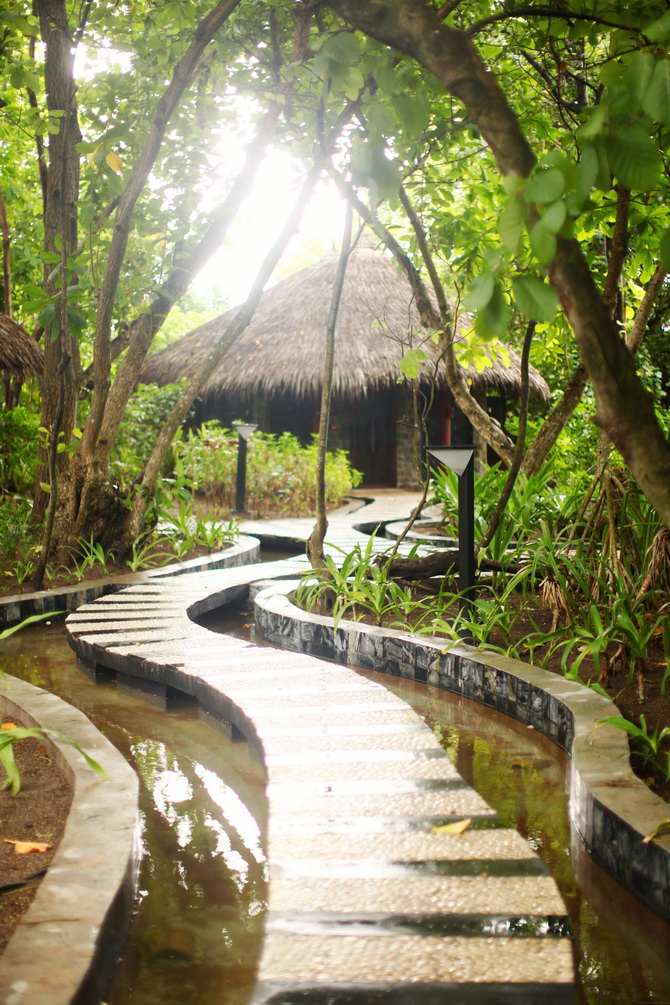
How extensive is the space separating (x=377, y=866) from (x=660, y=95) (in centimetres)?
177


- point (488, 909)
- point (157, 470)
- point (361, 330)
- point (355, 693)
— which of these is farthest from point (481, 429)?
point (361, 330)

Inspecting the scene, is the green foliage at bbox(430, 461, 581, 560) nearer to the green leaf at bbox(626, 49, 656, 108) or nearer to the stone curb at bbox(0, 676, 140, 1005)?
the stone curb at bbox(0, 676, 140, 1005)

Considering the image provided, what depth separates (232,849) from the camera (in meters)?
2.41

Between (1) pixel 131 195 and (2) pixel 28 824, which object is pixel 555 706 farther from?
(1) pixel 131 195

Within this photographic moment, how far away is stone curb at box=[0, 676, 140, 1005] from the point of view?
1.52 metres

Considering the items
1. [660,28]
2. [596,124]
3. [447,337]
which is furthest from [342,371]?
[596,124]

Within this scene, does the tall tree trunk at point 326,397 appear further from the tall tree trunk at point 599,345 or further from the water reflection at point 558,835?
the tall tree trunk at point 599,345

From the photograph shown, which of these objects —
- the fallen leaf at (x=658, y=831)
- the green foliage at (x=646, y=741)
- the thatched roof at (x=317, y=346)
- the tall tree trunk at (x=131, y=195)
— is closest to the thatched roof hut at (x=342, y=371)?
the thatched roof at (x=317, y=346)

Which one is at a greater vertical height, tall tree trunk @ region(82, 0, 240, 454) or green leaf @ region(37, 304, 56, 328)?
tall tree trunk @ region(82, 0, 240, 454)

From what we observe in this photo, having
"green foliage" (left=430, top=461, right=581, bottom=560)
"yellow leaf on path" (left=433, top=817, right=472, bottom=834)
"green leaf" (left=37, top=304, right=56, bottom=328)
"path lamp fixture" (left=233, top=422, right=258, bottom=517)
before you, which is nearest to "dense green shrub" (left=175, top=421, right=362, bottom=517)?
"path lamp fixture" (left=233, top=422, right=258, bottom=517)

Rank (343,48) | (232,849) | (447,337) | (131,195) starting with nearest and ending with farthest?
(343,48), (232,849), (131,195), (447,337)

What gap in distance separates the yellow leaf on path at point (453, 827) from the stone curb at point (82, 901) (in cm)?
80

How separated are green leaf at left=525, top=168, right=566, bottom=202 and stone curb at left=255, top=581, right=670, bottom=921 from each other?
4.90 feet

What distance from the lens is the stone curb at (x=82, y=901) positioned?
152 centimetres
